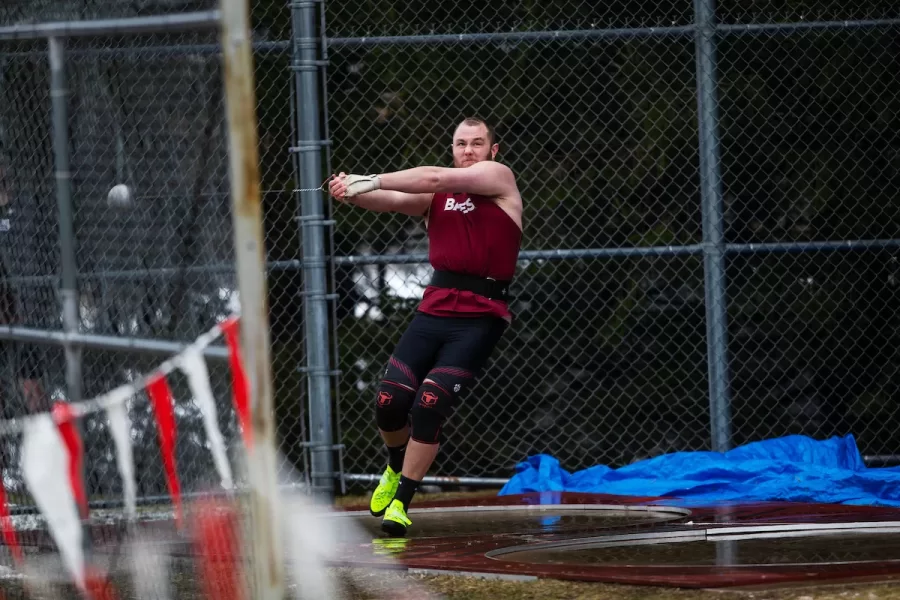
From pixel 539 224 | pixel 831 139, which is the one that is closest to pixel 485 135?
pixel 539 224

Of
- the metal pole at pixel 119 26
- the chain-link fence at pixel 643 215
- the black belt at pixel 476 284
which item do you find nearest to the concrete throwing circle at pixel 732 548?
the black belt at pixel 476 284

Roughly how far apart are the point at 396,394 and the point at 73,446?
9.42 ft

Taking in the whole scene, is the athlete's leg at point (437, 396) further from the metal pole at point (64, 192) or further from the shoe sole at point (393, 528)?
the metal pole at point (64, 192)

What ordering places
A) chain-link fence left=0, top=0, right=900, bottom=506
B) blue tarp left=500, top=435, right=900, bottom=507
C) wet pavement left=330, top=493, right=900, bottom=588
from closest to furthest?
wet pavement left=330, top=493, right=900, bottom=588
blue tarp left=500, top=435, right=900, bottom=507
chain-link fence left=0, top=0, right=900, bottom=506

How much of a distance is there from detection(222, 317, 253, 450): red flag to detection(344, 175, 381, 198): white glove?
214cm

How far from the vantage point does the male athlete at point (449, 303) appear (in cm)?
598

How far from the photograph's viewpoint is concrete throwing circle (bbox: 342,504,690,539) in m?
6.12

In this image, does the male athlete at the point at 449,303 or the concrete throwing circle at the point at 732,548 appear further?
the male athlete at the point at 449,303

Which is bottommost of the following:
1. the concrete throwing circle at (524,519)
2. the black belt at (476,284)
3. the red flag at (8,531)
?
the concrete throwing circle at (524,519)

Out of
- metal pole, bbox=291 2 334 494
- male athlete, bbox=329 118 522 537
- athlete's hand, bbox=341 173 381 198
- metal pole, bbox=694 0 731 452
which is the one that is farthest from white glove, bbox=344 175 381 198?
metal pole, bbox=694 0 731 452

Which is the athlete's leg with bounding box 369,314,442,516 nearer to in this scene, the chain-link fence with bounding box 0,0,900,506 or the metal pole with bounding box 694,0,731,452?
the chain-link fence with bounding box 0,0,900,506

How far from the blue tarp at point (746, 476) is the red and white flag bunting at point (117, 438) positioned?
12.5 ft

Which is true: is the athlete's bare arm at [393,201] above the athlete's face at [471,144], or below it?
below

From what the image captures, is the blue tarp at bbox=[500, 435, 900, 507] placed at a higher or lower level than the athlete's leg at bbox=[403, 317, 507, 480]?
lower
